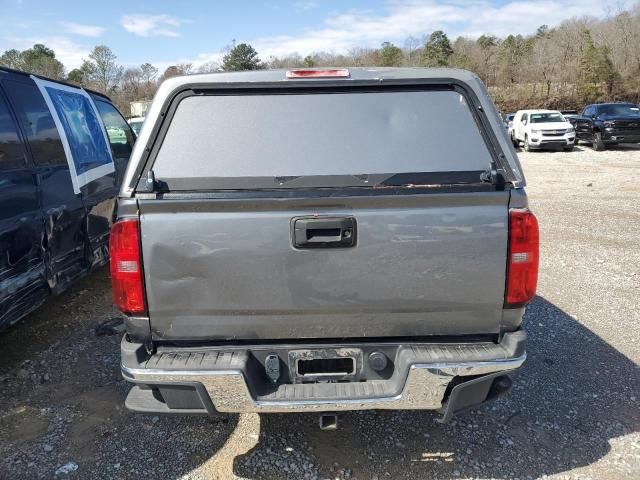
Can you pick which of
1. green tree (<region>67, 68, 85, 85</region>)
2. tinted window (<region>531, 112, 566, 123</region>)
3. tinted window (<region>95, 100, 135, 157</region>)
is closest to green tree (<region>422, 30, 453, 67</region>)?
tinted window (<region>531, 112, 566, 123</region>)

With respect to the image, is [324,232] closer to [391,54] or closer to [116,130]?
[116,130]

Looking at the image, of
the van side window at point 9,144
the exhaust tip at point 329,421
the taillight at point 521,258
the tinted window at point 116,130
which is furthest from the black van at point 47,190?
the taillight at point 521,258

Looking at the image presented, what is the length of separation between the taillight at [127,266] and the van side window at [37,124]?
7.34 feet

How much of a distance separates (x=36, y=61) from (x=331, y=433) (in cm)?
6055

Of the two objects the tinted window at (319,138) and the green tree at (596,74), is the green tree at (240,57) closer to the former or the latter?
the green tree at (596,74)

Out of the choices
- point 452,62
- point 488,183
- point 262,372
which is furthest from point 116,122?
point 452,62

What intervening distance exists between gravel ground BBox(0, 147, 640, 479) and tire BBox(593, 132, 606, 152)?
59.2 feet

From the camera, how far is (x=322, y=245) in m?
2.28

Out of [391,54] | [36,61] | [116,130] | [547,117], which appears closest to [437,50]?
[391,54]

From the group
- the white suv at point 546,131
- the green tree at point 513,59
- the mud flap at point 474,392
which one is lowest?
the mud flap at point 474,392

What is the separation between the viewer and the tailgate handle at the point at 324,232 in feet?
7.42

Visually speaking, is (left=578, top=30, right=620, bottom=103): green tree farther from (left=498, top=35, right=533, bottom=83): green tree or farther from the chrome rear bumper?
the chrome rear bumper

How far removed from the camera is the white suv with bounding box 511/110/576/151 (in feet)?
66.5

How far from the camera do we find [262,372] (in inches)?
94.1
